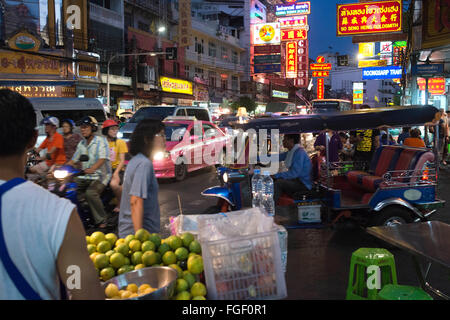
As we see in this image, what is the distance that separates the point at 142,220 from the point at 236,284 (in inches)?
68.3

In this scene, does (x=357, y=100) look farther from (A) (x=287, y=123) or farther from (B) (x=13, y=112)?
(B) (x=13, y=112)

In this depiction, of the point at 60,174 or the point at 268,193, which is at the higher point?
the point at 60,174

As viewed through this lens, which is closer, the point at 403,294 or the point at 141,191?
the point at 403,294

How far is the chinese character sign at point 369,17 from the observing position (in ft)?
52.3

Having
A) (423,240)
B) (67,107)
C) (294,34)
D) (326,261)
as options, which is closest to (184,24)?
(294,34)

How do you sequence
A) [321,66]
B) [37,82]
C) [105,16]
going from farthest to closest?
1. [321,66]
2. [105,16]
3. [37,82]

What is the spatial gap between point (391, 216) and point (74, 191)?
16.7 feet

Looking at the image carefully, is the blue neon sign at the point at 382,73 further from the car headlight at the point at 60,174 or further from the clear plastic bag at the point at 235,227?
the clear plastic bag at the point at 235,227

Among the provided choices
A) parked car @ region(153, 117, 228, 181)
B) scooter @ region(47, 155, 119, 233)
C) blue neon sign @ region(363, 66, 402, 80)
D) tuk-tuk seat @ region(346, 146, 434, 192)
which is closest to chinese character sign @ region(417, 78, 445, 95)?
blue neon sign @ region(363, 66, 402, 80)

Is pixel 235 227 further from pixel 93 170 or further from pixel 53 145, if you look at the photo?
pixel 53 145

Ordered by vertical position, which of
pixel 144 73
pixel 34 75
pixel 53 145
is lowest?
pixel 53 145

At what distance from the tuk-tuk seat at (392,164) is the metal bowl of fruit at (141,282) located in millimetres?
5028

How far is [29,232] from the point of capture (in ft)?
4.92

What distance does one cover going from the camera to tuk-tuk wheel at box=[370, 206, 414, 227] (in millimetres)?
6402
